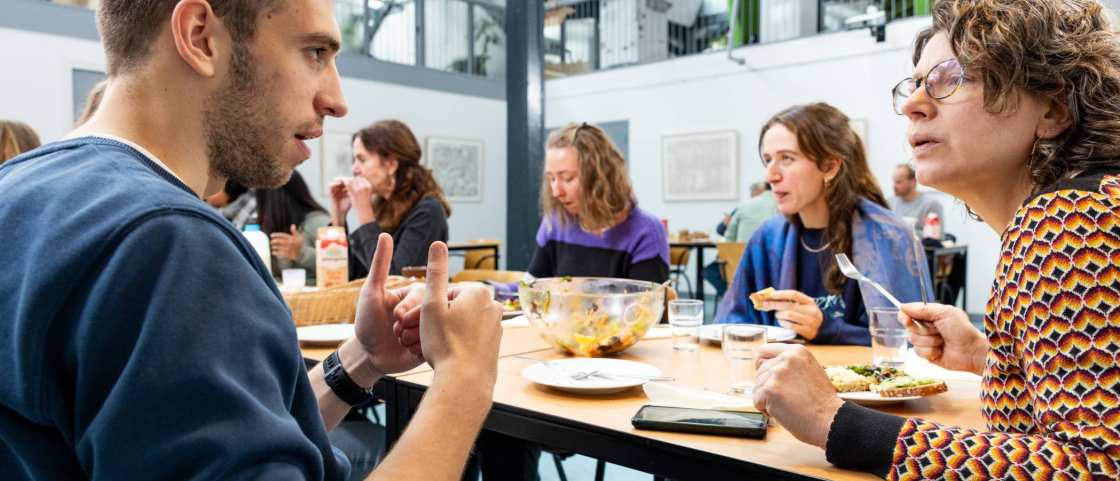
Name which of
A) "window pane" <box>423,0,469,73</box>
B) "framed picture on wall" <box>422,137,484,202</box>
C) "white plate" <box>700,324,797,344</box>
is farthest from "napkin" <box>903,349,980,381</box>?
"window pane" <box>423,0,469,73</box>

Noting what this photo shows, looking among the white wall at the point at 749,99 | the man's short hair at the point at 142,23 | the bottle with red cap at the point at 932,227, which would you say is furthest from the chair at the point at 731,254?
the man's short hair at the point at 142,23

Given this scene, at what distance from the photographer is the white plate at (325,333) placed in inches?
70.3

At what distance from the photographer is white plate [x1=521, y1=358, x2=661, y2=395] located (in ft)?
4.31

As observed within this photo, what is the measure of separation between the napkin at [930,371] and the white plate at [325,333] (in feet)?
3.96

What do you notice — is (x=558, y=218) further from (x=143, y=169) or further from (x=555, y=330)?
(x=143, y=169)

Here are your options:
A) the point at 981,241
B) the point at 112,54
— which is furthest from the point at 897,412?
the point at 981,241

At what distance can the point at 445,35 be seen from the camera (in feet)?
31.4

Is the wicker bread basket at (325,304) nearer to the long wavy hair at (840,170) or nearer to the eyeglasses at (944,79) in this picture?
the long wavy hair at (840,170)

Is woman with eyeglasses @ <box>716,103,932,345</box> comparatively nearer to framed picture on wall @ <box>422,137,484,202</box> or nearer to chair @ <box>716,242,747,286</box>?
chair @ <box>716,242,747,286</box>

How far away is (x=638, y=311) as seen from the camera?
65.7 inches

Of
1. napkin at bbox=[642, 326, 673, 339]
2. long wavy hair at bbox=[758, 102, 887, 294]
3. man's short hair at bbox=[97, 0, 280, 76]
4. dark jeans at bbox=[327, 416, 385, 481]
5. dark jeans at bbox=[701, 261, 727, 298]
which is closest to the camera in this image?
man's short hair at bbox=[97, 0, 280, 76]

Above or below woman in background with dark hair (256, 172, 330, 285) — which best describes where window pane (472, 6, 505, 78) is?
above

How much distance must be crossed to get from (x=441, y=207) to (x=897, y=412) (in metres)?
2.55

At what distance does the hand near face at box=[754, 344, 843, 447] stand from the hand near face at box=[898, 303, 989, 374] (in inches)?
18.1
